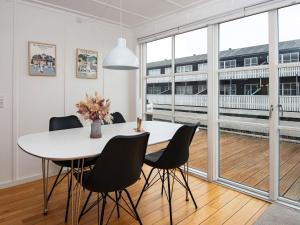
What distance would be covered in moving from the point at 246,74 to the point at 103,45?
2.49 metres

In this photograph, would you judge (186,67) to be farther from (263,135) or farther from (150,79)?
(263,135)

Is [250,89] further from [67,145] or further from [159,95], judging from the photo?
[67,145]

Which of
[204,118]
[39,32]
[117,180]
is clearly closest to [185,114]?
[204,118]

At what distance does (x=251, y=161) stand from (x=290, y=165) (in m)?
0.48

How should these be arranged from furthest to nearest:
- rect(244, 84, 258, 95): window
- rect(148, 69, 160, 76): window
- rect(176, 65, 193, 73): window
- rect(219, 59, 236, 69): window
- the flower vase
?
rect(148, 69, 160, 76): window → rect(176, 65, 193, 73): window → rect(219, 59, 236, 69): window → rect(244, 84, 258, 95): window → the flower vase

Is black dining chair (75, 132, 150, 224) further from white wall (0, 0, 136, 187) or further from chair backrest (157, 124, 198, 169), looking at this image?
white wall (0, 0, 136, 187)

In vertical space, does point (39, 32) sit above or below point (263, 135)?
above

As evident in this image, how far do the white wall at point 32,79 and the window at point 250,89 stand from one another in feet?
8.02

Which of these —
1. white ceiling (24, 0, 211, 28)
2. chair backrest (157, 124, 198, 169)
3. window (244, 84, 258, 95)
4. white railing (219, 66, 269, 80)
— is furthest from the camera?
white ceiling (24, 0, 211, 28)

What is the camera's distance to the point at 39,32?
332 centimetres

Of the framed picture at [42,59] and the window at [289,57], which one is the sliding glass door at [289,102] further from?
the framed picture at [42,59]

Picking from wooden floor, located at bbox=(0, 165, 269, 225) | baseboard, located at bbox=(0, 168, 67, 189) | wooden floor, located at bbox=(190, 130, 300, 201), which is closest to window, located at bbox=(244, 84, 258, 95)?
wooden floor, located at bbox=(190, 130, 300, 201)

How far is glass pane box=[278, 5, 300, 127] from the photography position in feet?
8.26

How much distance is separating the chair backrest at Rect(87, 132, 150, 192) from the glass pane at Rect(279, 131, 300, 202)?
1.82 meters
